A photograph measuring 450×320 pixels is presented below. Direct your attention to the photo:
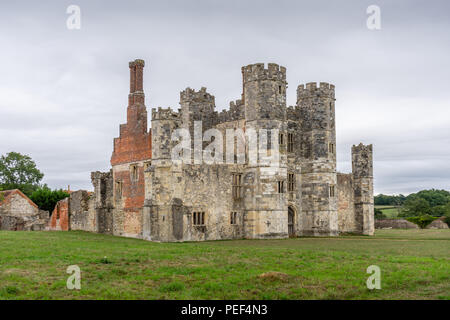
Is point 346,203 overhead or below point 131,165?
below

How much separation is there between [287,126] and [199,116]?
29.2ft

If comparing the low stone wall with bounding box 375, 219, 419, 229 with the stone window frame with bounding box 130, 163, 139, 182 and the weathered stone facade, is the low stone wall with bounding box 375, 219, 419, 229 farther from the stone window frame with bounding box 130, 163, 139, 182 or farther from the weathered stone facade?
the weathered stone facade

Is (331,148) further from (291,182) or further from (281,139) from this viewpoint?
(281,139)

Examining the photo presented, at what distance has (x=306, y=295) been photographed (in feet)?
45.9

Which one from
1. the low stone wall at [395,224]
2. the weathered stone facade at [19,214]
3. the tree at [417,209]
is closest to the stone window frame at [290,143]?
the weathered stone facade at [19,214]

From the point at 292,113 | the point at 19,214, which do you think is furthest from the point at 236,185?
the point at 19,214

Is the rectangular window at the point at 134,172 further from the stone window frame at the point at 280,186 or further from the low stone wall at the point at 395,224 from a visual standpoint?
the low stone wall at the point at 395,224

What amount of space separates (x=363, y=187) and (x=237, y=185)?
666 inches

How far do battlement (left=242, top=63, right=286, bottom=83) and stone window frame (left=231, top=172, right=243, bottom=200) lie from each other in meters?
8.06

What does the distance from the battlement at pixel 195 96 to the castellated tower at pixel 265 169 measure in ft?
25.7

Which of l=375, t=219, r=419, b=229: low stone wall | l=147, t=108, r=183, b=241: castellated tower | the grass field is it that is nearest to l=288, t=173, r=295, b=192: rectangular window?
l=147, t=108, r=183, b=241: castellated tower

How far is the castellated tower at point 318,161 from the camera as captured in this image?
145 ft

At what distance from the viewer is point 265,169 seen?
1553 inches
